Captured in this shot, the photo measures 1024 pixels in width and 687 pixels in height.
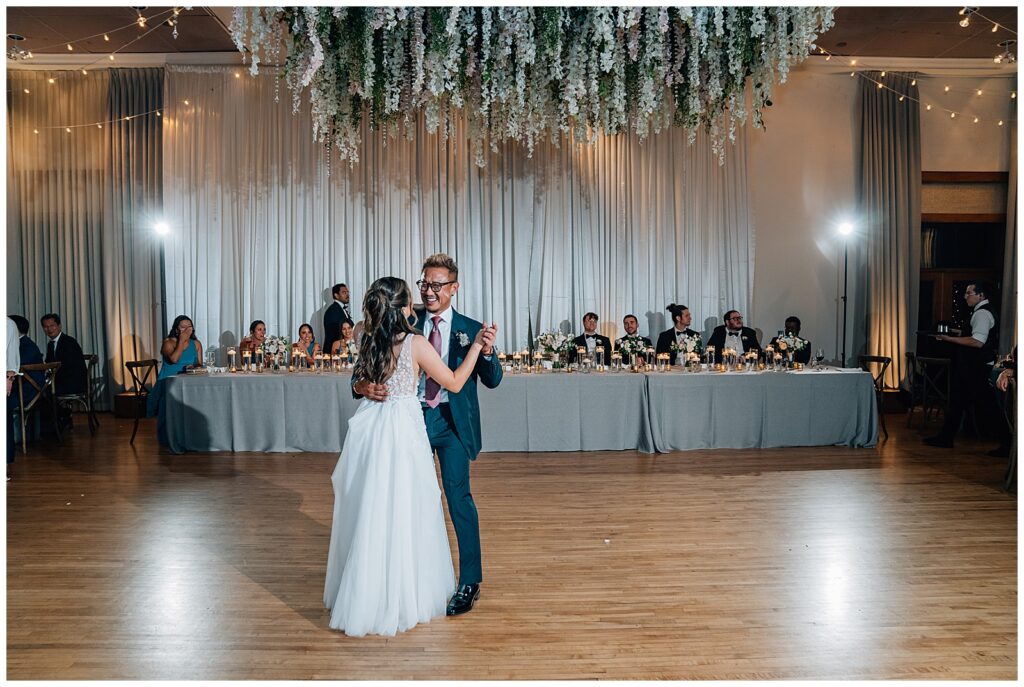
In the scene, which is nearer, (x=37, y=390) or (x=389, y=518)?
(x=389, y=518)

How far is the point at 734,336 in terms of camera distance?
9211 mm

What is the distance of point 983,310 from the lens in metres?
7.22

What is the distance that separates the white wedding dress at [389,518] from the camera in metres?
3.24

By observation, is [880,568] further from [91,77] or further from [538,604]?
[91,77]

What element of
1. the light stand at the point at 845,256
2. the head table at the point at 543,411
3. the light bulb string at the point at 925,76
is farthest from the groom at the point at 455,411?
the light bulb string at the point at 925,76

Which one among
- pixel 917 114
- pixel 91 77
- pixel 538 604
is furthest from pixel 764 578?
pixel 91 77

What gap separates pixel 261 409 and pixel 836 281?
24.7 feet

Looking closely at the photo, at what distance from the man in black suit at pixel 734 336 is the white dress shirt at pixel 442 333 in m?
6.03

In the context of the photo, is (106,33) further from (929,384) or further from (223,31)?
(929,384)

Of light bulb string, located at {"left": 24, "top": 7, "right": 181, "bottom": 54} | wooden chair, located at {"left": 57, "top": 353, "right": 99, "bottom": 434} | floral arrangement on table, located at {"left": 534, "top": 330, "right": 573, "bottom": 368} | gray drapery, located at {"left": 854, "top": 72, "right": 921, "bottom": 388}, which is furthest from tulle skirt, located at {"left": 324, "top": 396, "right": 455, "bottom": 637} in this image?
gray drapery, located at {"left": 854, "top": 72, "right": 921, "bottom": 388}

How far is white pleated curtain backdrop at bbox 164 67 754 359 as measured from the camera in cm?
1030

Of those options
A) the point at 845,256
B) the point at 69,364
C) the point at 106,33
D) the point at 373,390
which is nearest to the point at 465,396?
the point at 373,390

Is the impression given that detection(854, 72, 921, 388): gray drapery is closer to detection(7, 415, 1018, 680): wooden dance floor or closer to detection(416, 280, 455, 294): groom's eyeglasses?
detection(7, 415, 1018, 680): wooden dance floor

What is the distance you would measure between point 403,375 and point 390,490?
1.56ft
